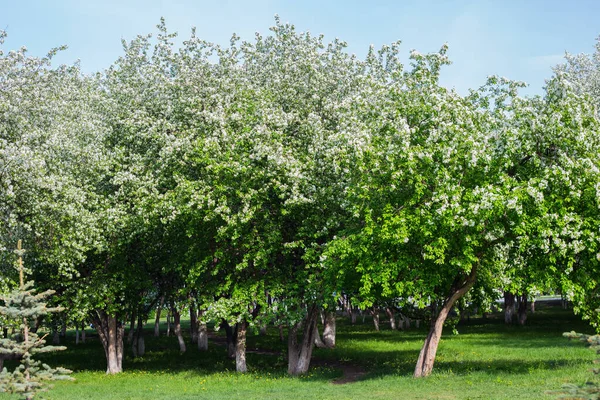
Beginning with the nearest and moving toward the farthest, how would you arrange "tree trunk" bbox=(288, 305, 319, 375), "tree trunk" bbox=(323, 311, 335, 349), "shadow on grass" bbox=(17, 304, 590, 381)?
1. "shadow on grass" bbox=(17, 304, 590, 381)
2. "tree trunk" bbox=(288, 305, 319, 375)
3. "tree trunk" bbox=(323, 311, 335, 349)

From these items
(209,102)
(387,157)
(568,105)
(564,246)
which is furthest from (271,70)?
(564,246)

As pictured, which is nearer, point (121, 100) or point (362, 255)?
point (362, 255)

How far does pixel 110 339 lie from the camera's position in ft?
129

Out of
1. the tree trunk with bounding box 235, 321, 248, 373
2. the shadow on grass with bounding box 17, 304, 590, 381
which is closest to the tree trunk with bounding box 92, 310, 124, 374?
the shadow on grass with bounding box 17, 304, 590, 381

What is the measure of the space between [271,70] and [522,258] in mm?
19280

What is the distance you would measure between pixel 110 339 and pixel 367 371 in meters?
16.2

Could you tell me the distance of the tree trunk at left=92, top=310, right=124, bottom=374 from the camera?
39188mm

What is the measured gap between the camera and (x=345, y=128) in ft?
103

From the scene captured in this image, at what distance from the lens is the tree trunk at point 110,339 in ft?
129

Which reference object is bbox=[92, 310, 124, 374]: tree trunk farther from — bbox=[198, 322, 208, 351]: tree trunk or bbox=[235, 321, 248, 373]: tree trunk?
bbox=[198, 322, 208, 351]: tree trunk

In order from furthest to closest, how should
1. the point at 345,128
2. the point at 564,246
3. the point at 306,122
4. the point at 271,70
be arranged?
the point at 271,70 < the point at 306,122 < the point at 345,128 < the point at 564,246

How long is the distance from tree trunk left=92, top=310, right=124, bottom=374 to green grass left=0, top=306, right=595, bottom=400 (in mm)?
912


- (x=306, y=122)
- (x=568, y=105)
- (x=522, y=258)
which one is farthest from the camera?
(x=306, y=122)

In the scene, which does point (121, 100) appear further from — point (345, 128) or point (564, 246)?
point (564, 246)
